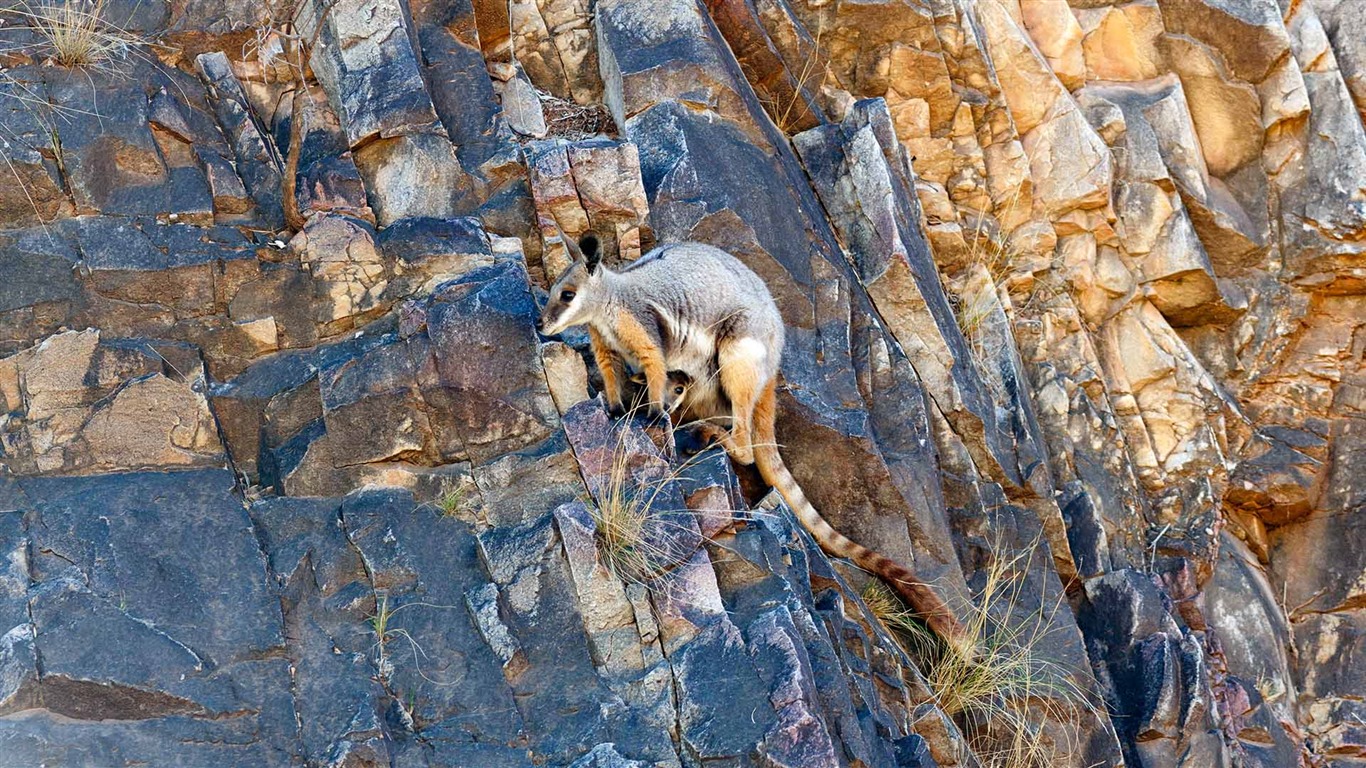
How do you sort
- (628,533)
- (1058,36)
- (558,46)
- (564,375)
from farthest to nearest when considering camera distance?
(1058,36), (558,46), (564,375), (628,533)

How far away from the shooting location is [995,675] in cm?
796

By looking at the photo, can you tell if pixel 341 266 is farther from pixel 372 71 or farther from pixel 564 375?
pixel 372 71

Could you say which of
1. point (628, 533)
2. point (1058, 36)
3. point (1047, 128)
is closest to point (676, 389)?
point (628, 533)

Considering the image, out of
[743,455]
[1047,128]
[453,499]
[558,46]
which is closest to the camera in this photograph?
[453,499]

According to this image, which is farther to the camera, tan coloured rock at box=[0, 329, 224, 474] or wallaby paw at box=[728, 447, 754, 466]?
wallaby paw at box=[728, 447, 754, 466]

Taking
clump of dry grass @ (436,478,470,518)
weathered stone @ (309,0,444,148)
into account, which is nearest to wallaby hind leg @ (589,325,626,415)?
clump of dry grass @ (436,478,470,518)

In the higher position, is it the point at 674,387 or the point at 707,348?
the point at 707,348

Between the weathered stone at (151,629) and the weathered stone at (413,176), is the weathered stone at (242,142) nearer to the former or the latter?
the weathered stone at (413,176)

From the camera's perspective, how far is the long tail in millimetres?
7910

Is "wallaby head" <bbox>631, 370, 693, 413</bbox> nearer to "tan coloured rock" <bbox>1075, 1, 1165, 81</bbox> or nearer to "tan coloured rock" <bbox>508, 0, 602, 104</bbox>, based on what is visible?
"tan coloured rock" <bbox>508, 0, 602, 104</bbox>

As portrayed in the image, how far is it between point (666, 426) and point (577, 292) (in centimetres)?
101

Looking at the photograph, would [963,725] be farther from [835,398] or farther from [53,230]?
[53,230]

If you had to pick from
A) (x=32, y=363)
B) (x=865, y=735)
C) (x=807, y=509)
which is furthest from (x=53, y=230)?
(x=865, y=735)

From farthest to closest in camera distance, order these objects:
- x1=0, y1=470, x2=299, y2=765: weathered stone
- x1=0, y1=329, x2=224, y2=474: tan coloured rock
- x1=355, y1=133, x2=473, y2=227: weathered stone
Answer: x1=355, y1=133, x2=473, y2=227: weathered stone → x1=0, y1=329, x2=224, y2=474: tan coloured rock → x1=0, y1=470, x2=299, y2=765: weathered stone
